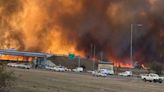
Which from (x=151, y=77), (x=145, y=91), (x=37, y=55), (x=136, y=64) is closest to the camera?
(x=145, y=91)

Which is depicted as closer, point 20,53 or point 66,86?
point 66,86

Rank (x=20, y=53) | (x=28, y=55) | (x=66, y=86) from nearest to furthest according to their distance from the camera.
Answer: (x=66, y=86) < (x=20, y=53) < (x=28, y=55)

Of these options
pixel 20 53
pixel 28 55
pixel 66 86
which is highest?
pixel 20 53

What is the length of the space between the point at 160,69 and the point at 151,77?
1310 inches

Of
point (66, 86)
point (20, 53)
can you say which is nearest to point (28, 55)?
point (20, 53)

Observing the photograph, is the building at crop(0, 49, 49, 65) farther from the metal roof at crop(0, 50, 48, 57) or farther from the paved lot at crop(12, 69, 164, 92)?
the paved lot at crop(12, 69, 164, 92)

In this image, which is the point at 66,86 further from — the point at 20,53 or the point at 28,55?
the point at 28,55

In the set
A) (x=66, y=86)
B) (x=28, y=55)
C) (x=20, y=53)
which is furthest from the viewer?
(x=28, y=55)

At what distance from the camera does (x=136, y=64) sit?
13562cm

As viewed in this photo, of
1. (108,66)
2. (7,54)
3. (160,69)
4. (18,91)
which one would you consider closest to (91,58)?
(7,54)

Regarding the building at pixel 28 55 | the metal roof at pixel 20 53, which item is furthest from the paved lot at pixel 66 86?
the metal roof at pixel 20 53

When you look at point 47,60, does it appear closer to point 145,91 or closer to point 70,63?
point 70,63

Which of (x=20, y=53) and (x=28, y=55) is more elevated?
(x=20, y=53)

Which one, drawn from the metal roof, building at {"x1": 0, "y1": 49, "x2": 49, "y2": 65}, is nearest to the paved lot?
building at {"x1": 0, "y1": 49, "x2": 49, "y2": 65}
